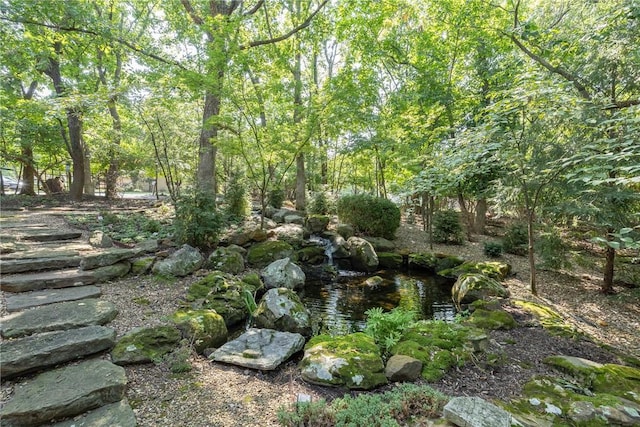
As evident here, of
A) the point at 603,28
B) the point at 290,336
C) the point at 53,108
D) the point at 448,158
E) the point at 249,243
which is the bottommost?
the point at 290,336

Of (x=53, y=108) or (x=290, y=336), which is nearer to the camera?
(x=290, y=336)

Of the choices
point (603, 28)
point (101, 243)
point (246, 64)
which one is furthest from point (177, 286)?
point (603, 28)

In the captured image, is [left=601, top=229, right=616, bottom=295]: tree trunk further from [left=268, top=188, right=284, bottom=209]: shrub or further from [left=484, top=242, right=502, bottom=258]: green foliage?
[left=268, top=188, right=284, bottom=209]: shrub

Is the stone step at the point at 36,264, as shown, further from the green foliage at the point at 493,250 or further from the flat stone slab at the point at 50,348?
the green foliage at the point at 493,250

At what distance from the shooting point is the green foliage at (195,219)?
553 centimetres

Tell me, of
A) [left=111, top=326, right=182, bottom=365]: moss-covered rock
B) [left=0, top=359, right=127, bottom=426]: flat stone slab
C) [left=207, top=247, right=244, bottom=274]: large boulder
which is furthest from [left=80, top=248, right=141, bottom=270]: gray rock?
[left=0, top=359, right=127, bottom=426]: flat stone slab

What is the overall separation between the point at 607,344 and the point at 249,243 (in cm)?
605

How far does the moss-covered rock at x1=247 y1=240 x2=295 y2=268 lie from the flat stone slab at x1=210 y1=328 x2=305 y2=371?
2.79 metres

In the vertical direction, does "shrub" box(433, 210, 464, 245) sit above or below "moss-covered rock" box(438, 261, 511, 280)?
above

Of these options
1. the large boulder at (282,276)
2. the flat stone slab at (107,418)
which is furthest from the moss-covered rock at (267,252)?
the flat stone slab at (107,418)

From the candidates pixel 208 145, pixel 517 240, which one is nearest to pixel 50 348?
pixel 208 145

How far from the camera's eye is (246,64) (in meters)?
5.95

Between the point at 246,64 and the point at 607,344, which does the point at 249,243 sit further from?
the point at 607,344

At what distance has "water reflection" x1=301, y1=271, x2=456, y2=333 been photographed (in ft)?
15.8
